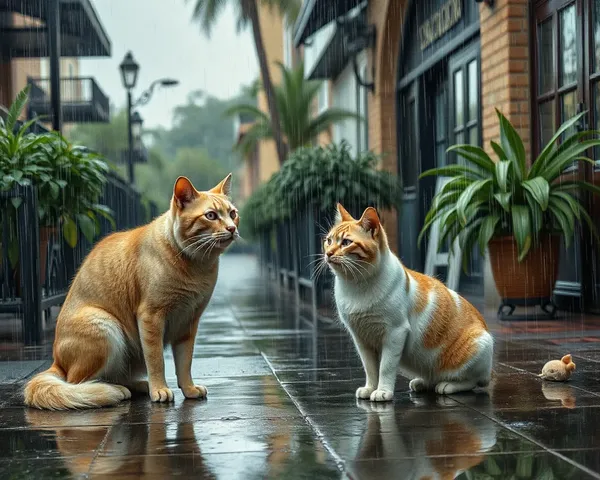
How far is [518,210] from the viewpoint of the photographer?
8758mm

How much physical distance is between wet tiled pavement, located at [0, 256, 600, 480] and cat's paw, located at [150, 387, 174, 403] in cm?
6

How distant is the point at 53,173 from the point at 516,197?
480cm

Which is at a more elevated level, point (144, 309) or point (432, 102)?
point (432, 102)

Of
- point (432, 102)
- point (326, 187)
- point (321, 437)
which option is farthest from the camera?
point (432, 102)

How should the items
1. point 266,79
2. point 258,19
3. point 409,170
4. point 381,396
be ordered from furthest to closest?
point 258,19 → point 266,79 → point 409,170 → point 381,396

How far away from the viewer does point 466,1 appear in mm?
12828

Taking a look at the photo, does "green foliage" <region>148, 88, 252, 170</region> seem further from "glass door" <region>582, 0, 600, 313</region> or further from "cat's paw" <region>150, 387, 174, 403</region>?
"cat's paw" <region>150, 387, 174, 403</region>

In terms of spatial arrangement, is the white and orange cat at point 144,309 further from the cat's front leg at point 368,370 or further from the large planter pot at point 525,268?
the large planter pot at point 525,268

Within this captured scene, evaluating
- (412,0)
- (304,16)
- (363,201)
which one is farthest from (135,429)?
(304,16)

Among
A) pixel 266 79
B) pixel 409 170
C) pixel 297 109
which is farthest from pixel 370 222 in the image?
pixel 297 109

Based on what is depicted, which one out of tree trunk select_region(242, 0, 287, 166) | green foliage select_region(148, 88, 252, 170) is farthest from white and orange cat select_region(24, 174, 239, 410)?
green foliage select_region(148, 88, 252, 170)

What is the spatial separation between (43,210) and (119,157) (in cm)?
7359

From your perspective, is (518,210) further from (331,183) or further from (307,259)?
(307,259)

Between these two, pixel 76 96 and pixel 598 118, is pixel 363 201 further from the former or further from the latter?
pixel 76 96
